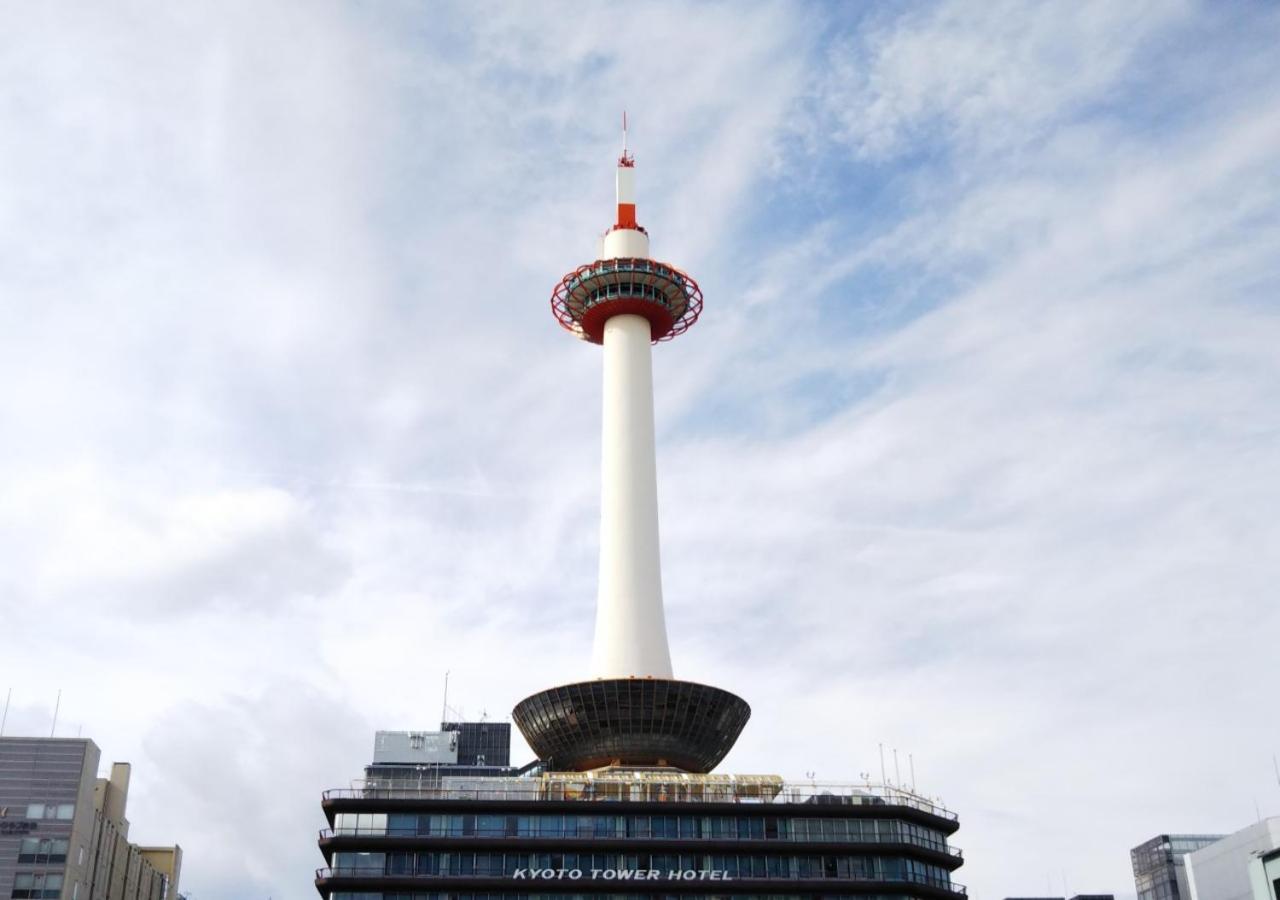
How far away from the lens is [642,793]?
120625 mm

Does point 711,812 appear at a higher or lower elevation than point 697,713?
lower

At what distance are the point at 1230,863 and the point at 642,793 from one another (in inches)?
2817

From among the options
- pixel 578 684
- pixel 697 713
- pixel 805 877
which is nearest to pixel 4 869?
pixel 578 684

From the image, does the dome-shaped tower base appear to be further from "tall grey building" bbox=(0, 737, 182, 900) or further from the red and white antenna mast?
"tall grey building" bbox=(0, 737, 182, 900)

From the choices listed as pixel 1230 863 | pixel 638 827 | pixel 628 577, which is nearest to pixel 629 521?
pixel 628 577

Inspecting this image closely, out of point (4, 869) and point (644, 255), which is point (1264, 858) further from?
point (4, 869)

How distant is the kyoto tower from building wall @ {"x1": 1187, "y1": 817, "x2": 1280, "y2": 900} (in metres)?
55.0

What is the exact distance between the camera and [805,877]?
11744 cm

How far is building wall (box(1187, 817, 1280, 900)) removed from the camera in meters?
144

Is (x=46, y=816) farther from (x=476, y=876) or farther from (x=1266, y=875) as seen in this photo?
(x=1266, y=875)

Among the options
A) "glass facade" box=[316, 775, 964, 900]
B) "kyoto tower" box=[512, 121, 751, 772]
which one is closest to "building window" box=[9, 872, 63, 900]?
"glass facade" box=[316, 775, 964, 900]

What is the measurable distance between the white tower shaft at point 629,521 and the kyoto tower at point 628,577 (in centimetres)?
10

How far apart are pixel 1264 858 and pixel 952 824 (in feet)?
110

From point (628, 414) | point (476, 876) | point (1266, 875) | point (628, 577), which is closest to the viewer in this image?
point (1266, 875)
